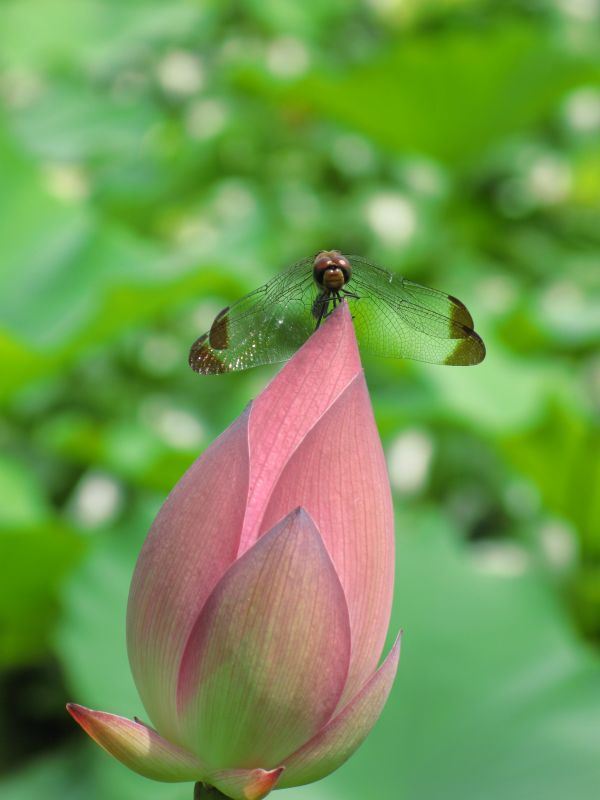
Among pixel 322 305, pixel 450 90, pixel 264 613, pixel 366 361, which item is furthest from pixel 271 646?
pixel 450 90

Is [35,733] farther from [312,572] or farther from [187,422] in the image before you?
[312,572]

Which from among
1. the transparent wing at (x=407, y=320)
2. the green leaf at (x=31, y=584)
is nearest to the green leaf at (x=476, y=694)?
the green leaf at (x=31, y=584)

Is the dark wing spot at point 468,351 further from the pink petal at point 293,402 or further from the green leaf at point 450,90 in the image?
the green leaf at point 450,90

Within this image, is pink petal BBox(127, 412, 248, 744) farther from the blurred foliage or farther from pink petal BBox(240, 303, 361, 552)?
the blurred foliage

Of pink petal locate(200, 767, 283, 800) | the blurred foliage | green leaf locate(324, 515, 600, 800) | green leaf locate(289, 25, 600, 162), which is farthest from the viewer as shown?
green leaf locate(289, 25, 600, 162)

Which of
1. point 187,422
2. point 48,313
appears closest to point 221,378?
point 187,422

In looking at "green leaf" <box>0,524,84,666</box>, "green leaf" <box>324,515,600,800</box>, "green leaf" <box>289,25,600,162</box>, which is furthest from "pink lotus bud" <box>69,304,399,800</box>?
"green leaf" <box>289,25,600,162</box>
